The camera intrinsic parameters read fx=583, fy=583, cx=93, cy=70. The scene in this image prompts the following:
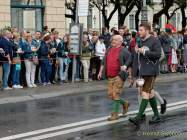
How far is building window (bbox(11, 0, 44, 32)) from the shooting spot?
82.0ft

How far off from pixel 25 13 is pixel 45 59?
6.61m

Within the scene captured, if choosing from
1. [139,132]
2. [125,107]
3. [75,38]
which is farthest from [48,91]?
→ [139,132]

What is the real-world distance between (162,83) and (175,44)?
179 inches

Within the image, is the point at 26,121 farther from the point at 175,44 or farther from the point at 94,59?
the point at 175,44

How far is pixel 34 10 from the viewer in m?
25.8

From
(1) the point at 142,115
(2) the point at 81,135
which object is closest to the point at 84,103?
(1) the point at 142,115

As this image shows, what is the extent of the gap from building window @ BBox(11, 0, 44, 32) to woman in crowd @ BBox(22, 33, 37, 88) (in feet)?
21.1

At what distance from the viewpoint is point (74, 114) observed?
12.5m

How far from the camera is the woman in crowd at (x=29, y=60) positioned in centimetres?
1861

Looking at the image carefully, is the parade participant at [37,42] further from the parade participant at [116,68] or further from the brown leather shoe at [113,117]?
the brown leather shoe at [113,117]

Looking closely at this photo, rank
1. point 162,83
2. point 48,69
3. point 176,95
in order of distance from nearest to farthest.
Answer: point 176,95
point 48,69
point 162,83

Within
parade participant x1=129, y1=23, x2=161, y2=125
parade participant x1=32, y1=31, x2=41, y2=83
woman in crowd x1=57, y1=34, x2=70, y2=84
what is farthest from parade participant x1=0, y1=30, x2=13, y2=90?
parade participant x1=129, y1=23, x2=161, y2=125

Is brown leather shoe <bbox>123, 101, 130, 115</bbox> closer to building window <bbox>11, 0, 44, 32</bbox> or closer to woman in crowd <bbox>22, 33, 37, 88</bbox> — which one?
woman in crowd <bbox>22, 33, 37, 88</bbox>

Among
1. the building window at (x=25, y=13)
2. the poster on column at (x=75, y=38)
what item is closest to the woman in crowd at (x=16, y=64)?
the poster on column at (x=75, y=38)
